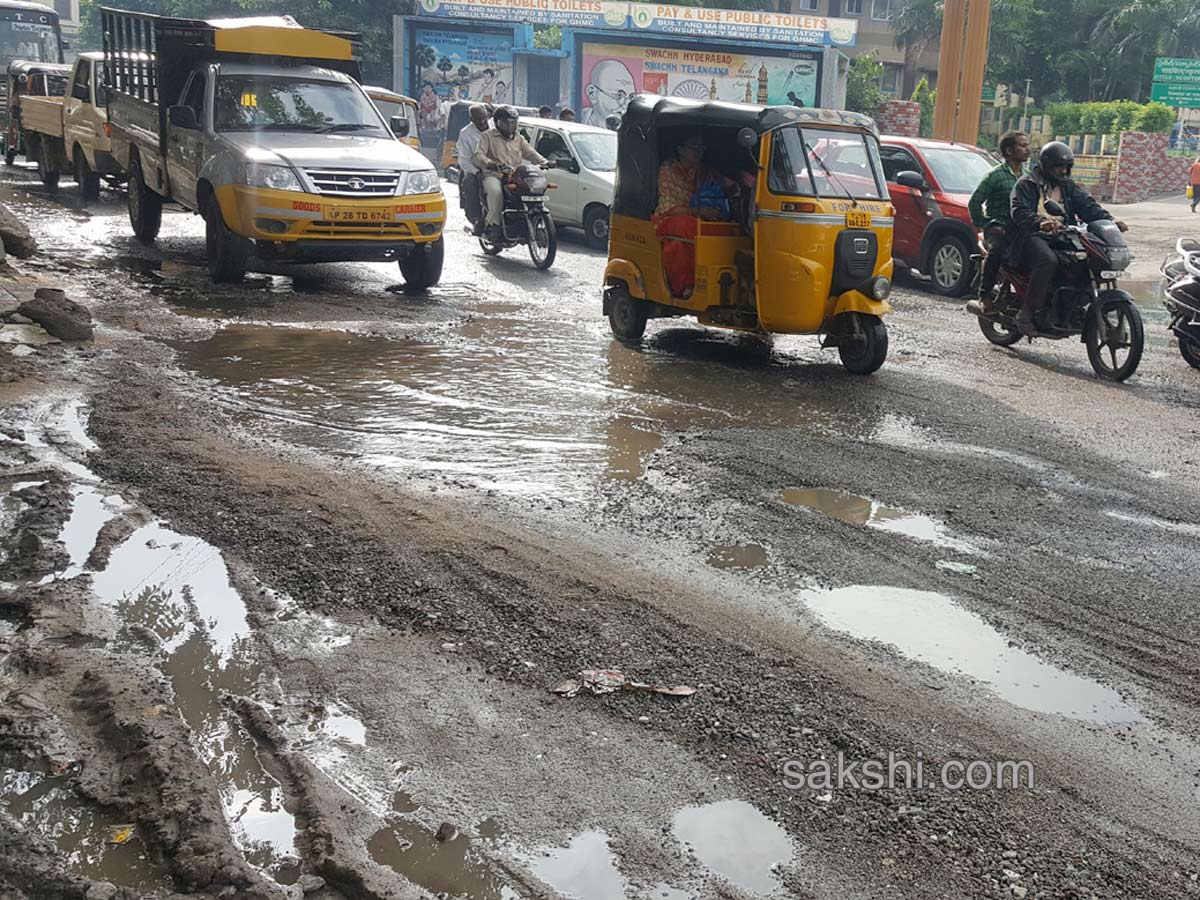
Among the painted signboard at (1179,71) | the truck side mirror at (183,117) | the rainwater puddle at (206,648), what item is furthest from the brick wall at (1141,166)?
the rainwater puddle at (206,648)

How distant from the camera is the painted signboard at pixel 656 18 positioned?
42625mm

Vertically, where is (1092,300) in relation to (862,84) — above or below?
below

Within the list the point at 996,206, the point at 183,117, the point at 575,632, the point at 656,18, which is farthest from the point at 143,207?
the point at 656,18

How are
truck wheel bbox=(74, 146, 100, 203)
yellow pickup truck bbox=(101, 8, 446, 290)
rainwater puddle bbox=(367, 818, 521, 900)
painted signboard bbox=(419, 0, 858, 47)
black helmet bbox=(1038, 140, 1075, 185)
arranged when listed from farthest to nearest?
painted signboard bbox=(419, 0, 858, 47) < truck wheel bbox=(74, 146, 100, 203) < yellow pickup truck bbox=(101, 8, 446, 290) < black helmet bbox=(1038, 140, 1075, 185) < rainwater puddle bbox=(367, 818, 521, 900)

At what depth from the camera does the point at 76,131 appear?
19016 millimetres

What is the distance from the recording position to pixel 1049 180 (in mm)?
10391

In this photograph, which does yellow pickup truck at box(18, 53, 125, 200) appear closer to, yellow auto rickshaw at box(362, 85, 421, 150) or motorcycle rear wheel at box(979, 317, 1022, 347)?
yellow auto rickshaw at box(362, 85, 421, 150)

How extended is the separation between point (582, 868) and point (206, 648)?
1825 mm

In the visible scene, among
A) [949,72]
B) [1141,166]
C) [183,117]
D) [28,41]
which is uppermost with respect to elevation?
[28,41]

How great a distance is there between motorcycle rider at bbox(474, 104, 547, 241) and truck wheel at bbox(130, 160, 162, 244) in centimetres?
372

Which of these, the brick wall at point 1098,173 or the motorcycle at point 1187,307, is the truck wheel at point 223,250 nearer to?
the motorcycle at point 1187,307

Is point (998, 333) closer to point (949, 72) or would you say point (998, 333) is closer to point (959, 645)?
point (959, 645)

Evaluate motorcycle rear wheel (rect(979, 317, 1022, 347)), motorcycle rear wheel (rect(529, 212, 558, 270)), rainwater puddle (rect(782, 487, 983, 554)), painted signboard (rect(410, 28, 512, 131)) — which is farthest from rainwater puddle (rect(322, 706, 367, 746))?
painted signboard (rect(410, 28, 512, 131))

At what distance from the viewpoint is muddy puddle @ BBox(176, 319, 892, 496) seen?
6.93 meters
